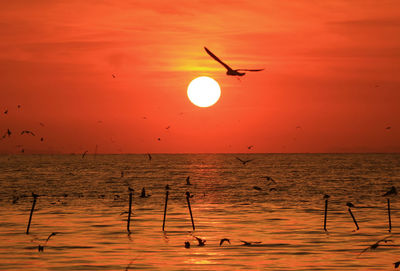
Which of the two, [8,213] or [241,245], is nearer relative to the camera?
[241,245]

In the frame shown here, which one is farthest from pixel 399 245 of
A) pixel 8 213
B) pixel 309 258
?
pixel 8 213

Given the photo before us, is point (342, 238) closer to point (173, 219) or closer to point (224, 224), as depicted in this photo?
point (224, 224)

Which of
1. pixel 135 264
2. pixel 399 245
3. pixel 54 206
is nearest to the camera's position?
pixel 135 264

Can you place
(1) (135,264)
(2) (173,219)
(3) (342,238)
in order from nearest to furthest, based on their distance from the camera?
(1) (135,264)
(3) (342,238)
(2) (173,219)

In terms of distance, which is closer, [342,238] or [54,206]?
[342,238]

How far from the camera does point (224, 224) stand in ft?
167

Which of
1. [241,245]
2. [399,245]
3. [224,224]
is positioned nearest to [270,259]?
[241,245]

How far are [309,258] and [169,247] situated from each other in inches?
319

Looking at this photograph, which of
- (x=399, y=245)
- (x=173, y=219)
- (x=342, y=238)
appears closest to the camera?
(x=399, y=245)

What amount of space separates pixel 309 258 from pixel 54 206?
35.5 m

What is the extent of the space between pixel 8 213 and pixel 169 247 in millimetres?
22735

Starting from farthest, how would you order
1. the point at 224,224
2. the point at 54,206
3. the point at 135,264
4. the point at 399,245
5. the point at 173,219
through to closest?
the point at 54,206
the point at 173,219
the point at 224,224
the point at 399,245
the point at 135,264

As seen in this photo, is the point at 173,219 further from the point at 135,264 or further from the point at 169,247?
the point at 135,264

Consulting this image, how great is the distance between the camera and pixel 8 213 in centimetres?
5775
